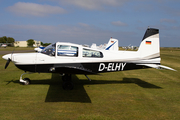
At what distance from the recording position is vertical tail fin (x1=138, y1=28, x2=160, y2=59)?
7.35 m

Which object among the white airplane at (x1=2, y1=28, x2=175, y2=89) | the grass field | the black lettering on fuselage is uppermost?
the white airplane at (x1=2, y1=28, x2=175, y2=89)

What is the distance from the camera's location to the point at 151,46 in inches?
292

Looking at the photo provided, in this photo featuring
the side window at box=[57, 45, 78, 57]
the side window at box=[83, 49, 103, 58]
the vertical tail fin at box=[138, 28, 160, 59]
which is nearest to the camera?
the side window at box=[57, 45, 78, 57]

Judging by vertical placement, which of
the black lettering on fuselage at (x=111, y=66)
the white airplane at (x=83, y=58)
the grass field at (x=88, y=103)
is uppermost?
the white airplane at (x=83, y=58)

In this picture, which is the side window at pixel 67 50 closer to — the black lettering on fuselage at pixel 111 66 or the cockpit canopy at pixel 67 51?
the cockpit canopy at pixel 67 51

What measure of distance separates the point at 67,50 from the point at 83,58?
2.68ft

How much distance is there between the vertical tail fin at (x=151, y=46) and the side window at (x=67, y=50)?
341 centimetres

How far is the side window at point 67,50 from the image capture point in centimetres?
641

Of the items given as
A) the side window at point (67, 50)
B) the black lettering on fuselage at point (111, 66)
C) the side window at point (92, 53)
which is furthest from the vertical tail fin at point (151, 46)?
the side window at point (67, 50)

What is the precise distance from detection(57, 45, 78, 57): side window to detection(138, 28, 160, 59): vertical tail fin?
3.41m

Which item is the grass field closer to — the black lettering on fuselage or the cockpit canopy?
the black lettering on fuselage

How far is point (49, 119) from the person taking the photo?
13.2 ft

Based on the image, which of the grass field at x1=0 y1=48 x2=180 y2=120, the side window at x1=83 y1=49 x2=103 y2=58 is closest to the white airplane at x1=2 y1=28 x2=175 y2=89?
the side window at x1=83 y1=49 x2=103 y2=58

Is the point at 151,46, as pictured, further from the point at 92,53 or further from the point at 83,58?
the point at 83,58
